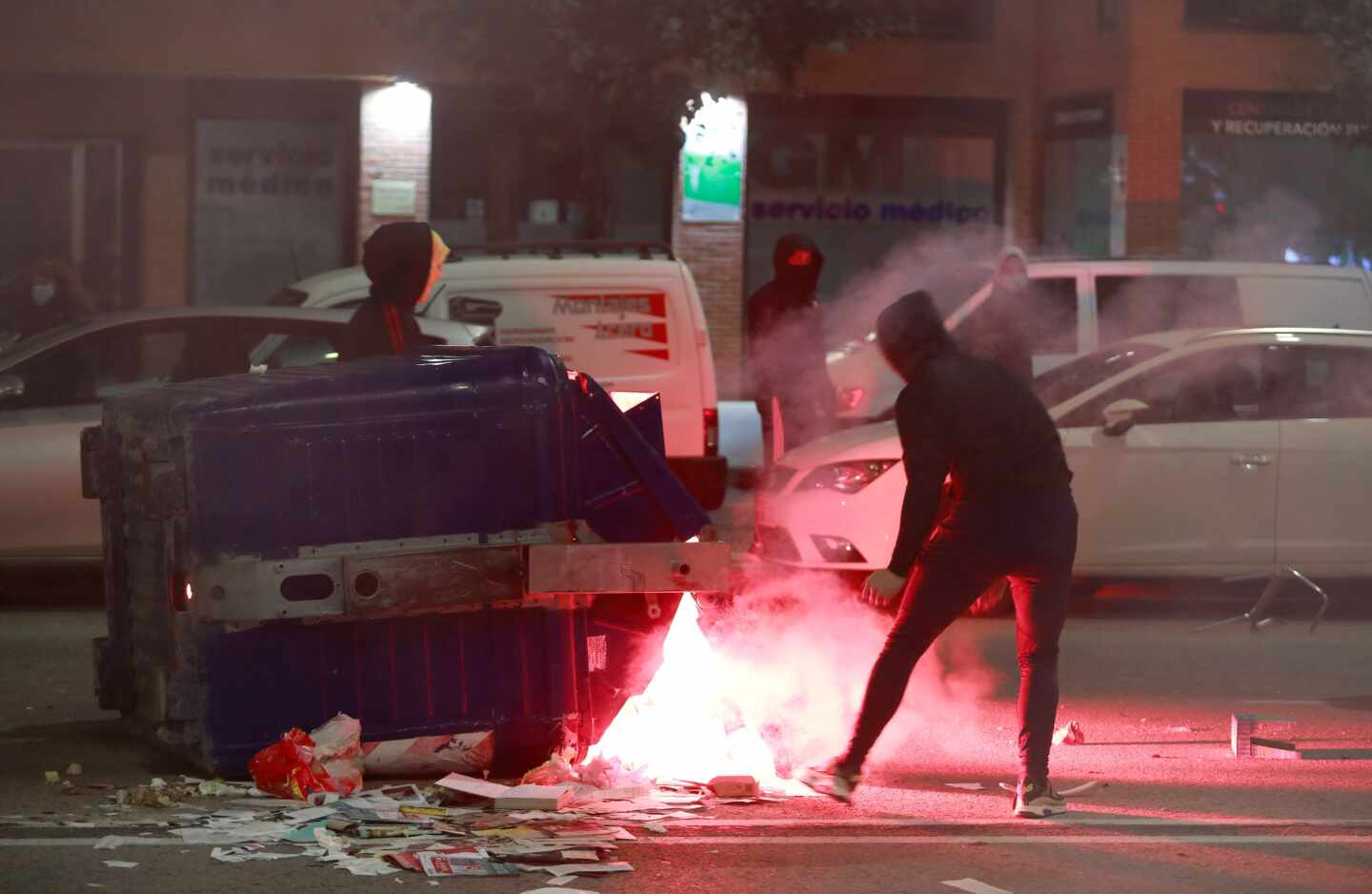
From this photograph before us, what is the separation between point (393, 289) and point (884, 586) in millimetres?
2267

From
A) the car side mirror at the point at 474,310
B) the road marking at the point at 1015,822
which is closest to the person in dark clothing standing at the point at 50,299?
the car side mirror at the point at 474,310

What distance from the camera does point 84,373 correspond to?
1086 cm

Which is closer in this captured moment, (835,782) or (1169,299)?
(835,782)

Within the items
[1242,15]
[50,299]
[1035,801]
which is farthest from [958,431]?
[1242,15]

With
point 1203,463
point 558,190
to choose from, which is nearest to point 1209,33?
point 558,190

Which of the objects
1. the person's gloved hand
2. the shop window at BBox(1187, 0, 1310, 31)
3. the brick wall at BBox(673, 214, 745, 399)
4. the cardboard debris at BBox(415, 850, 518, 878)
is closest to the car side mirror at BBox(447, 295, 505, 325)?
the person's gloved hand

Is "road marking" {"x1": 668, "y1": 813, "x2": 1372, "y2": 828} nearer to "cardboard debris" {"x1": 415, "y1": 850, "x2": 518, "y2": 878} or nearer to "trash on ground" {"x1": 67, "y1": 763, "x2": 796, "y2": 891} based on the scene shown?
"trash on ground" {"x1": 67, "y1": 763, "x2": 796, "y2": 891}

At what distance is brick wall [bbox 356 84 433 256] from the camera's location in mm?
21734

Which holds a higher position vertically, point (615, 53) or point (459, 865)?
point (615, 53)

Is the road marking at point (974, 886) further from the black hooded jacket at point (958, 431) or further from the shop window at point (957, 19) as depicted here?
the shop window at point (957, 19)

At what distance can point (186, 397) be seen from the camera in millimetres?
6828

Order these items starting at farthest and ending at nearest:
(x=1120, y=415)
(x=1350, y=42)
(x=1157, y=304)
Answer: (x=1350, y=42) < (x=1157, y=304) < (x=1120, y=415)

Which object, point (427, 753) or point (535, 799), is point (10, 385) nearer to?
point (427, 753)

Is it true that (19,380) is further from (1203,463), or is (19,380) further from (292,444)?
(1203,463)
